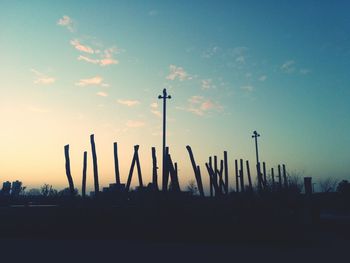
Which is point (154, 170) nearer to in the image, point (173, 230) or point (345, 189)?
point (173, 230)

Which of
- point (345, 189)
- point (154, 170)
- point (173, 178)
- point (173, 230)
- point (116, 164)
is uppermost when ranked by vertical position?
point (116, 164)

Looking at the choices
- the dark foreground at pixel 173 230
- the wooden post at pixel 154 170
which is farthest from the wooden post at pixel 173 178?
the dark foreground at pixel 173 230

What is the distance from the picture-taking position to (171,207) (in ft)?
39.7

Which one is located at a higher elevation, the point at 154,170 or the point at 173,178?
the point at 154,170

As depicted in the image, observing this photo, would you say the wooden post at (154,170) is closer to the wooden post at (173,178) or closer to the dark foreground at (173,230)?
the wooden post at (173,178)

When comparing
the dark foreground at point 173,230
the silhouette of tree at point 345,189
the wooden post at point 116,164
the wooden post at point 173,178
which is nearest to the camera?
the dark foreground at point 173,230

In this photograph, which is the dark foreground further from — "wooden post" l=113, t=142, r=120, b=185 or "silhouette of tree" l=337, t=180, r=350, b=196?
"silhouette of tree" l=337, t=180, r=350, b=196

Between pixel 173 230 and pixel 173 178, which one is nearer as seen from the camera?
pixel 173 230

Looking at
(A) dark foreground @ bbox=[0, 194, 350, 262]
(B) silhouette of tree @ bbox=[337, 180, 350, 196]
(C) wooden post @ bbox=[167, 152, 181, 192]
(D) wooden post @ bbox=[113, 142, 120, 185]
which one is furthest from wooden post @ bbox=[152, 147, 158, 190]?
(B) silhouette of tree @ bbox=[337, 180, 350, 196]

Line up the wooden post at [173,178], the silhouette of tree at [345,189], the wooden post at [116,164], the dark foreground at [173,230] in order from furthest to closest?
1. the silhouette of tree at [345,189]
2. the wooden post at [116,164]
3. the wooden post at [173,178]
4. the dark foreground at [173,230]

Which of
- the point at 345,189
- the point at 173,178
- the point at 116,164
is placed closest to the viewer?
the point at 173,178

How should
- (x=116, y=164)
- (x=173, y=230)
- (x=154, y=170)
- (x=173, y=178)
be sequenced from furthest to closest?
1. (x=154, y=170)
2. (x=116, y=164)
3. (x=173, y=178)
4. (x=173, y=230)

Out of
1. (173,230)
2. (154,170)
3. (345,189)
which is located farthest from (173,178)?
(345,189)

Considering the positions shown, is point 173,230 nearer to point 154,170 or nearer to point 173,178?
point 173,178
